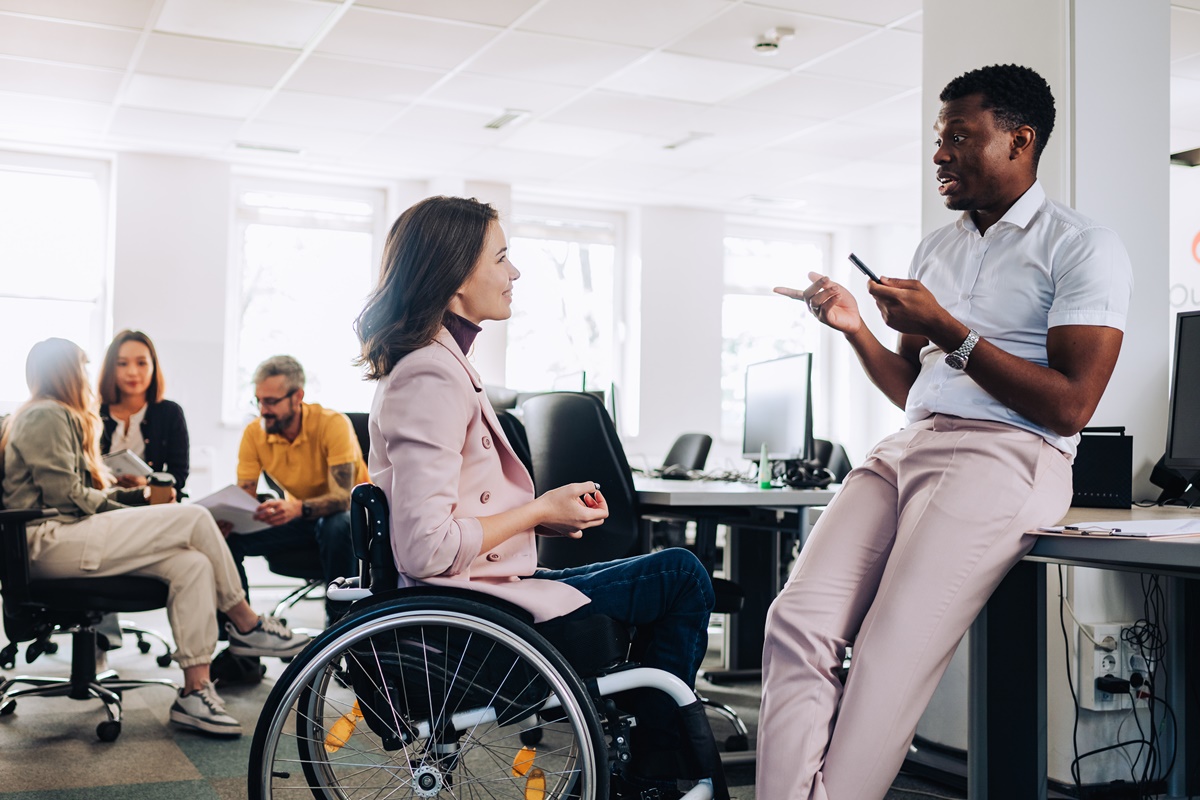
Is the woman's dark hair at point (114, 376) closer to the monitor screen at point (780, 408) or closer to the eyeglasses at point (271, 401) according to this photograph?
the eyeglasses at point (271, 401)

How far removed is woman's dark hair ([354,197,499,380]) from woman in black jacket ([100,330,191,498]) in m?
2.69

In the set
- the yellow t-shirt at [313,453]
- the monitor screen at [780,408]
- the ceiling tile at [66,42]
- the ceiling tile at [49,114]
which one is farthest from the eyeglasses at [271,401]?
the ceiling tile at [49,114]

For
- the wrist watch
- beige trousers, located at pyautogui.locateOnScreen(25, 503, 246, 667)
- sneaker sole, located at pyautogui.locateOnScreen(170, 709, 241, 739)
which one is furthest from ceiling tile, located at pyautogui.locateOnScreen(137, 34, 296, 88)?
the wrist watch

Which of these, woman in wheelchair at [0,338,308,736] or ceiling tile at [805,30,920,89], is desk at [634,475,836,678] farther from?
ceiling tile at [805,30,920,89]

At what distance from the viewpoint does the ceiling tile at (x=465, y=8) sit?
15.4 feet

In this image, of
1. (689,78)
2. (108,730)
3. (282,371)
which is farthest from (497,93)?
(108,730)

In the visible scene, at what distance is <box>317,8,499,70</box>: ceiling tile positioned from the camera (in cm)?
493

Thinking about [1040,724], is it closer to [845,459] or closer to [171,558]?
[171,558]

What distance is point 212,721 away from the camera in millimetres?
3096

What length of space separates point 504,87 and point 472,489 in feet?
14.9

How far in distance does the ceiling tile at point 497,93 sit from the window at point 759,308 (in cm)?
323

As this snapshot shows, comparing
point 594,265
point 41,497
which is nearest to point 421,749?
point 41,497

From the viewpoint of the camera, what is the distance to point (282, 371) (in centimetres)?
420

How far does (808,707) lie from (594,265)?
7367 millimetres
